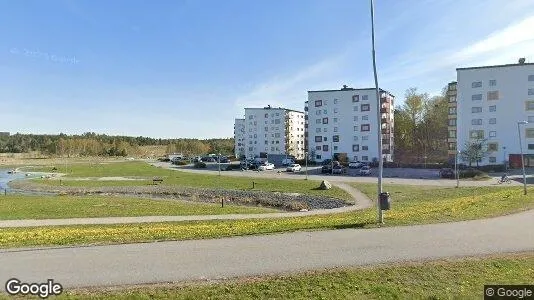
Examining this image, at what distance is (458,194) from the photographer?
30422 millimetres

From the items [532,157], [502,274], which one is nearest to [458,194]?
[502,274]

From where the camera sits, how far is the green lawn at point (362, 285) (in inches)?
265

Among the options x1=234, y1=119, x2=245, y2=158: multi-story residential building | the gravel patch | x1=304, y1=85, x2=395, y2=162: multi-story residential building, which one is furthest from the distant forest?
the gravel patch

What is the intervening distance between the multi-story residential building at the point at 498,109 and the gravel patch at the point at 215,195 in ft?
168

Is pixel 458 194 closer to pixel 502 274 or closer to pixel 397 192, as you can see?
pixel 397 192

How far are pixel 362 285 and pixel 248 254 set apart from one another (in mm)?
3255

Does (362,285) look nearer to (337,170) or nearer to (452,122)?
(337,170)

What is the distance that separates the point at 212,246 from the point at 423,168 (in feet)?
222

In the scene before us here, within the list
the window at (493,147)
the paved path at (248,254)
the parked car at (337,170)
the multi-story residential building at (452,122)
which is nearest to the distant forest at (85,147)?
the multi-story residential building at (452,122)

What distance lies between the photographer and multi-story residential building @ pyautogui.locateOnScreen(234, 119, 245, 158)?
410 feet

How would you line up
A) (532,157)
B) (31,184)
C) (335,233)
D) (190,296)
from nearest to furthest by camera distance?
(190,296)
(335,233)
(31,184)
(532,157)

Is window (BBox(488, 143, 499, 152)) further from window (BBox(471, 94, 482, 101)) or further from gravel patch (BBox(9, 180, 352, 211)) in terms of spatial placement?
gravel patch (BBox(9, 180, 352, 211))

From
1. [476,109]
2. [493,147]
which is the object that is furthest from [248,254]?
[476,109]

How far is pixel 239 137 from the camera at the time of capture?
12800 cm
